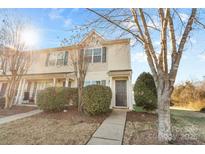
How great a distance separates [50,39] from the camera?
5.20m

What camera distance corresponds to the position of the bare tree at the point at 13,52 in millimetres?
6611

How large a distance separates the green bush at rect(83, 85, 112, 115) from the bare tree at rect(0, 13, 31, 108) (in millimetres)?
4741

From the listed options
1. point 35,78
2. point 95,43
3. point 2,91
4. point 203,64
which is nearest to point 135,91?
point 203,64

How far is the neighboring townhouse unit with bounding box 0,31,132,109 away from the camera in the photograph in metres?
8.02

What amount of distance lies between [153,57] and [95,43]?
607cm

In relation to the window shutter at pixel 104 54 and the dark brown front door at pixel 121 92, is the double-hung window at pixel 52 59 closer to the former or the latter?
the window shutter at pixel 104 54

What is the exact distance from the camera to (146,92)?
6203 millimetres

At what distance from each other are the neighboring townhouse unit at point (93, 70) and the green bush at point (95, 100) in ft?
7.89

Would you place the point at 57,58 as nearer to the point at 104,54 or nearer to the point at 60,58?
the point at 60,58

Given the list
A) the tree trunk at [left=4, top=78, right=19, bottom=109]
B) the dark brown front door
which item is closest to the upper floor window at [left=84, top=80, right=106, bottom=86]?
the dark brown front door

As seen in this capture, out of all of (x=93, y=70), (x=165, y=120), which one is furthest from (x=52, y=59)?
(x=165, y=120)

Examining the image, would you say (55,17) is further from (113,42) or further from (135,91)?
(113,42)

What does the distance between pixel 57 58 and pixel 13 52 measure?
121 inches
